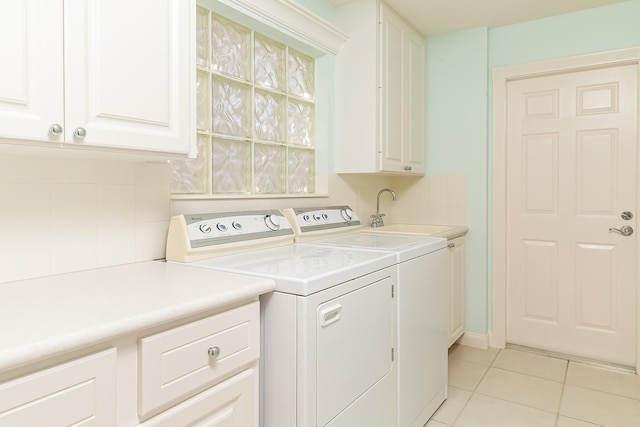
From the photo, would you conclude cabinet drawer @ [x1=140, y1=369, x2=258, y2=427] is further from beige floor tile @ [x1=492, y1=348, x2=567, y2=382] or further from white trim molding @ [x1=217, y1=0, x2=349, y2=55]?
beige floor tile @ [x1=492, y1=348, x2=567, y2=382]

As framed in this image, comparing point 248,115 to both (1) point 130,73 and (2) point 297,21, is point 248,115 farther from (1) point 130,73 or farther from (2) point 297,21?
(1) point 130,73

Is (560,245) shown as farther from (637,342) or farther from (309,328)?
(309,328)

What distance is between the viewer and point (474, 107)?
10.2ft

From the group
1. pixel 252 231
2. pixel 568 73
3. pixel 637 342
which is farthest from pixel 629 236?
pixel 252 231

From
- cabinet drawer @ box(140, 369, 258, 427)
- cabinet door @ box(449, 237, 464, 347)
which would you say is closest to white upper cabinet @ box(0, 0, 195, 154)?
cabinet drawer @ box(140, 369, 258, 427)

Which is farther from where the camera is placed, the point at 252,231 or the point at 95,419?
the point at 252,231

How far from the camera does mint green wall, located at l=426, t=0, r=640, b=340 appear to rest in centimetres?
296

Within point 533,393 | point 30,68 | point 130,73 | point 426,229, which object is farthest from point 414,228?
point 30,68

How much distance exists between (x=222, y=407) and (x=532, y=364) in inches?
95.0

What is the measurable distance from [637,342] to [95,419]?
3.10 m

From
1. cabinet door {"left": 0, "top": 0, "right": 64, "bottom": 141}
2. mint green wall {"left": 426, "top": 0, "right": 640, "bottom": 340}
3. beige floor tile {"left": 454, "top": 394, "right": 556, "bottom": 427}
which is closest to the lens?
cabinet door {"left": 0, "top": 0, "right": 64, "bottom": 141}

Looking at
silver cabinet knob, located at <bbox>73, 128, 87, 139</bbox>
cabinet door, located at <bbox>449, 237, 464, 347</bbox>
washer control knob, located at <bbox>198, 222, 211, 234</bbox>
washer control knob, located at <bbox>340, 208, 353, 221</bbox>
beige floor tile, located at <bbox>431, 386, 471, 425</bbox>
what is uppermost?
silver cabinet knob, located at <bbox>73, 128, 87, 139</bbox>

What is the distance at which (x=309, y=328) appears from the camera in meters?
1.28

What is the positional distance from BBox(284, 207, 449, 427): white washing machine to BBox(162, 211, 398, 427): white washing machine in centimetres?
10
